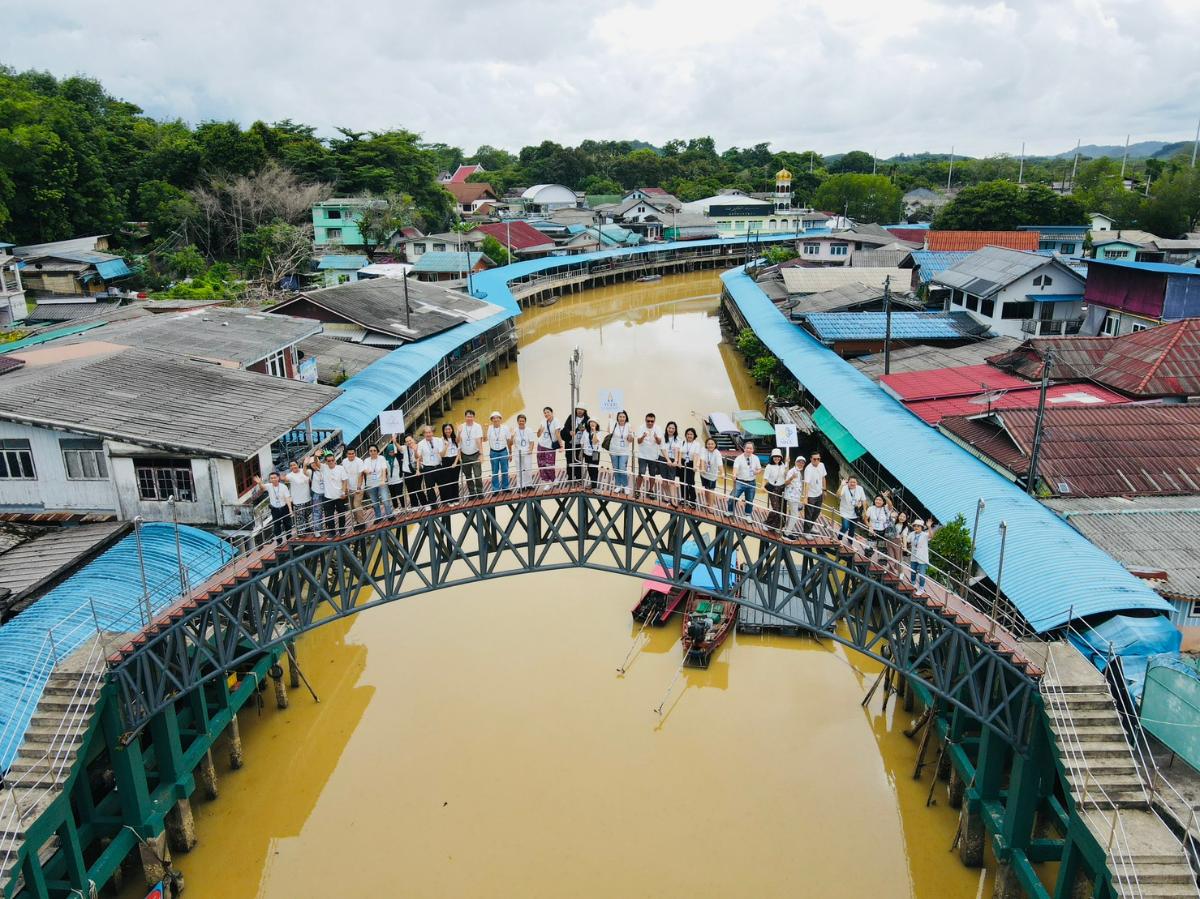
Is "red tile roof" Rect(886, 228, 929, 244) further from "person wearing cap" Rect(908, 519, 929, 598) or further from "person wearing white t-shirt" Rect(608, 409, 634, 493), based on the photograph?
"person wearing white t-shirt" Rect(608, 409, 634, 493)

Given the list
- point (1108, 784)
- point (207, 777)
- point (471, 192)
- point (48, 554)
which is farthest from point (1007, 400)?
point (471, 192)

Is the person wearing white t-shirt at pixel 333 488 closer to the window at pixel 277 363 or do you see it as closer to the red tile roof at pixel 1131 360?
the window at pixel 277 363

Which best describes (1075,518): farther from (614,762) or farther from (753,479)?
(614,762)

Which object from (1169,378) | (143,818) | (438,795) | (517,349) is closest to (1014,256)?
(1169,378)

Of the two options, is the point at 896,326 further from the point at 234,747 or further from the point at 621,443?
the point at 234,747

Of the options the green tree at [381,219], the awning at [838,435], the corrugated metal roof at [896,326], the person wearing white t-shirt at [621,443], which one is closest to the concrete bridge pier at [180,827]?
the person wearing white t-shirt at [621,443]
